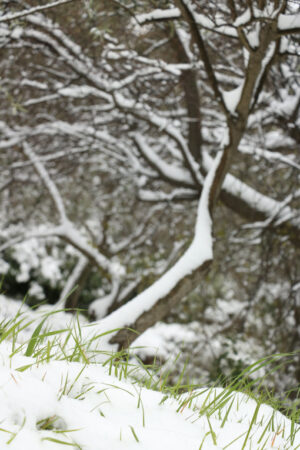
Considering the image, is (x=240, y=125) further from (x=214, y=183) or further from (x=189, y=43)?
(x=189, y=43)

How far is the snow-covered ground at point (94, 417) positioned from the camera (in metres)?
0.92

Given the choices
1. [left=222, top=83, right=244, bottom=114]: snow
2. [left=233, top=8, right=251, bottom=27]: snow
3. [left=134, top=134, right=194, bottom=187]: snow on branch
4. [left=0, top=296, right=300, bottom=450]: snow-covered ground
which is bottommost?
[left=0, top=296, right=300, bottom=450]: snow-covered ground

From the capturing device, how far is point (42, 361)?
3.92ft

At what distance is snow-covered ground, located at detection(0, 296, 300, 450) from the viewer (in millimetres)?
919

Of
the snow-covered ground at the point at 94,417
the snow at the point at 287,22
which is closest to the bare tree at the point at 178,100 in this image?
the snow at the point at 287,22

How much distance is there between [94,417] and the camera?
101cm

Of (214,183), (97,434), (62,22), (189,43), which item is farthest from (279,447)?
(62,22)

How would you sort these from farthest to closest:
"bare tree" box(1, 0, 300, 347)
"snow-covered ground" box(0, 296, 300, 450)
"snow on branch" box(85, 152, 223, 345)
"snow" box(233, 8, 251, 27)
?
"bare tree" box(1, 0, 300, 347) → "snow on branch" box(85, 152, 223, 345) → "snow" box(233, 8, 251, 27) → "snow-covered ground" box(0, 296, 300, 450)

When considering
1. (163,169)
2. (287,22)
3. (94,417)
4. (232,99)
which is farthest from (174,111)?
(94,417)

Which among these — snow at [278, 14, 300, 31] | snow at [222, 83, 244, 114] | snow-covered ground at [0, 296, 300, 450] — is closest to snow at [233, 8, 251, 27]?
snow at [278, 14, 300, 31]

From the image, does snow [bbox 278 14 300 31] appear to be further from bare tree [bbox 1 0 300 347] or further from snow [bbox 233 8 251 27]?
snow [bbox 233 8 251 27]

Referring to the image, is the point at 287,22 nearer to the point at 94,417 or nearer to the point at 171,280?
the point at 171,280

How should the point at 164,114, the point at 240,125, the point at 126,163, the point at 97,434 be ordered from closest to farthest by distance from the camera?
the point at 97,434, the point at 240,125, the point at 164,114, the point at 126,163

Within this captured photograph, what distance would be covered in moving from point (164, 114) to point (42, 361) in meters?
3.56
